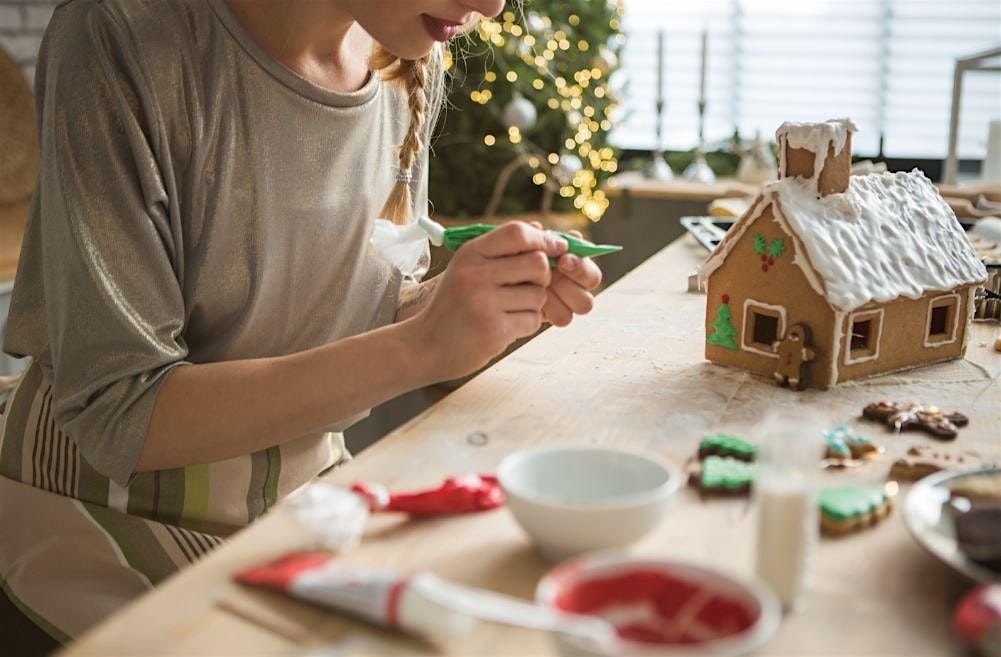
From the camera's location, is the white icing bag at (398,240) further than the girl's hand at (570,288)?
Yes

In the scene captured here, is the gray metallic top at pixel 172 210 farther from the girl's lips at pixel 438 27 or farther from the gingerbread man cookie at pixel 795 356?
the gingerbread man cookie at pixel 795 356

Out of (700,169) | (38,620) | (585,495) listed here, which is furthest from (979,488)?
(700,169)

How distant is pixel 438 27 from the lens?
108 cm

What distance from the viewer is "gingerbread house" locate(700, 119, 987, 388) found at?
43.9 inches

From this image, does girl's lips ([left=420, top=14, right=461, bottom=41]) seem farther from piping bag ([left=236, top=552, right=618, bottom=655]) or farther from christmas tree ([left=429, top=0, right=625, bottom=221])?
christmas tree ([left=429, top=0, right=625, bottom=221])

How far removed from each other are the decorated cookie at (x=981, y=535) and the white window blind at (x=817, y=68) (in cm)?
248

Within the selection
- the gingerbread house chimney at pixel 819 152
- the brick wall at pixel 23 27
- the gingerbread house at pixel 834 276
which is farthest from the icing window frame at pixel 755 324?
the brick wall at pixel 23 27

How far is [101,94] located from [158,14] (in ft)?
0.42

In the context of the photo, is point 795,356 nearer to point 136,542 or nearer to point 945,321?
point 945,321

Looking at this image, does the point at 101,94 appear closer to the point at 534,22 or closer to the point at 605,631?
the point at 605,631

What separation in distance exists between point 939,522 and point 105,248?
2.50 feet

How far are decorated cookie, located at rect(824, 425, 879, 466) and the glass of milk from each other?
0.89 ft

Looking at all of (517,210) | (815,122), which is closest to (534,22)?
(517,210)

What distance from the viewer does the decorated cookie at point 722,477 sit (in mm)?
831
